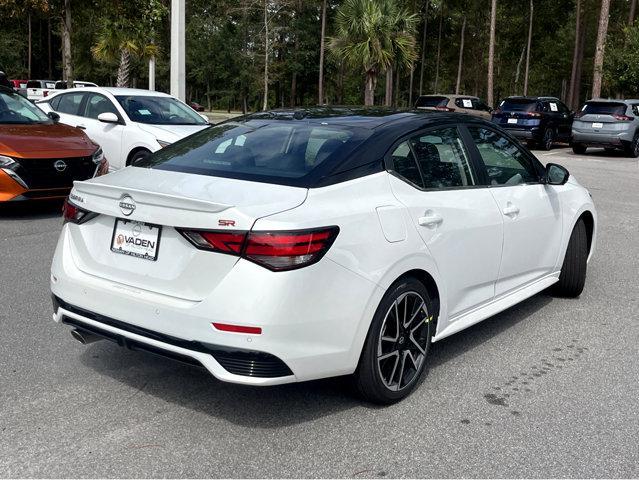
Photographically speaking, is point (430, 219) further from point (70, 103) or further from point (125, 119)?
point (70, 103)

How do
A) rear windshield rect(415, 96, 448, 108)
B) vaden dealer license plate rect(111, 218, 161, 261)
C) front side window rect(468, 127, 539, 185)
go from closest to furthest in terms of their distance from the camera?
vaden dealer license plate rect(111, 218, 161, 261) → front side window rect(468, 127, 539, 185) → rear windshield rect(415, 96, 448, 108)

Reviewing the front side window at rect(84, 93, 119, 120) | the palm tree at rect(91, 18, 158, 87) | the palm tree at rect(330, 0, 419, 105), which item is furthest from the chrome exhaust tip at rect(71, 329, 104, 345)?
the palm tree at rect(330, 0, 419, 105)

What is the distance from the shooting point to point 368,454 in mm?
3164

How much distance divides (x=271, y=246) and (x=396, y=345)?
1026 millimetres

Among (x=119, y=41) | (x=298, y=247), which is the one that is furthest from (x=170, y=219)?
(x=119, y=41)

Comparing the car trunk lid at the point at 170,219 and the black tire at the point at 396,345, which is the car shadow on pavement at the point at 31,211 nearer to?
the car trunk lid at the point at 170,219

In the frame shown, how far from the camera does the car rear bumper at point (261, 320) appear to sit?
304 cm

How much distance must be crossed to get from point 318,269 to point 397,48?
29.2 m

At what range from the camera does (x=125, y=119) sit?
10969 mm

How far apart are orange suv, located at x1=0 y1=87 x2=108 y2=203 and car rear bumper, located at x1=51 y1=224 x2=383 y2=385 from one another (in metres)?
5.30

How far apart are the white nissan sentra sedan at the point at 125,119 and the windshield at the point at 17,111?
1093mm

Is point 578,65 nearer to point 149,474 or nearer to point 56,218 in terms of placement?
point 56,218

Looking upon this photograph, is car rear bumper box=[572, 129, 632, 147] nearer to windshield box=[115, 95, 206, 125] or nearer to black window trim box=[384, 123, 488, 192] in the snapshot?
windshield box=[115, 95, 206, 125]

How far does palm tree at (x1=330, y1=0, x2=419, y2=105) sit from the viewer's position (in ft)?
98.9
